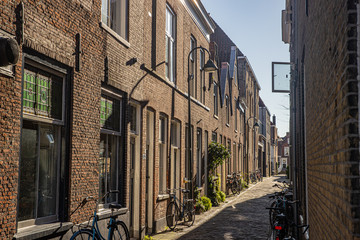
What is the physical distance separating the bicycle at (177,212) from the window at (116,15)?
17.6ft

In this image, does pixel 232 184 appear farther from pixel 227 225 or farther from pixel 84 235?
pixel 84 235

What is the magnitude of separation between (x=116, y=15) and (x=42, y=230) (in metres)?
5.31

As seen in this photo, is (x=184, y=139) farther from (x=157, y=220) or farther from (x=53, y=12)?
(x=53, y=12)

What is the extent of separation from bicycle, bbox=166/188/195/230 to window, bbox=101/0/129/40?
536cm

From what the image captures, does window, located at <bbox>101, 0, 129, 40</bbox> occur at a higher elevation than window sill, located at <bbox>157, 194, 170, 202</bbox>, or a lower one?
higher

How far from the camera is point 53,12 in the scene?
6676 mm

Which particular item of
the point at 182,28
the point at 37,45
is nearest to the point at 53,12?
the point at 37,45

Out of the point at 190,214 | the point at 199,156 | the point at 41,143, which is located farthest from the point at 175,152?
the point at 41,143

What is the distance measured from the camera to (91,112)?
26.0 feet

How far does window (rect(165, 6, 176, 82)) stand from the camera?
13.5 meters

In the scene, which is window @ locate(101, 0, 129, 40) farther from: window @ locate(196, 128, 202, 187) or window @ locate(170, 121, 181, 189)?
window @ locate(196, 128, 202, 187)

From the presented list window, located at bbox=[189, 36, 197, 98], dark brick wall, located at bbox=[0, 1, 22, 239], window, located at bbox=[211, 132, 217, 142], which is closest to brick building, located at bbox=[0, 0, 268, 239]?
dark brick wall, located at bbox=[0, 1, 22, 239]

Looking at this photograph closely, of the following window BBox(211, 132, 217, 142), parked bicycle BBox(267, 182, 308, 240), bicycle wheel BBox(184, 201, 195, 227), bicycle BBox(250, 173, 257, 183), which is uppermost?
window BBox(211, 132, 217, 142)

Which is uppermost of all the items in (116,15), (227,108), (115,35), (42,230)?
(116,15)
